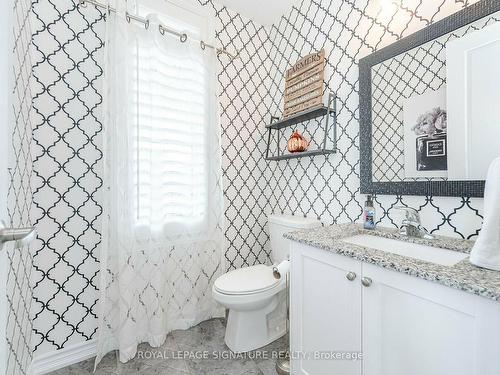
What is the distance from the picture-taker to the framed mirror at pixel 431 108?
110 centimetres

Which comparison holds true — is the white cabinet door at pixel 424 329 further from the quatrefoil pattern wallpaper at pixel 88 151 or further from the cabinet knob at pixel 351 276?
the quatrefoil pattern wallpaper at pixel 88 151

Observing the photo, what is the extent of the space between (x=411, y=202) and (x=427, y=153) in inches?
11.1

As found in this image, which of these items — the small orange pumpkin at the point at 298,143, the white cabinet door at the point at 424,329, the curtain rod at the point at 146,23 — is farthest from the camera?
the small orange pumpkin at the point at 298,143

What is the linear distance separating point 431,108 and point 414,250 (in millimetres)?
722

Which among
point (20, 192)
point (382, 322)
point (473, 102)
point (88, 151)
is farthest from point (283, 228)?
point (20, 192)

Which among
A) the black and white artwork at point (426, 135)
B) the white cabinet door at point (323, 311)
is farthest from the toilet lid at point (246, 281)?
the black and white artwork at point (426, 135)

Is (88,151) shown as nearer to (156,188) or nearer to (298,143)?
(156,188)

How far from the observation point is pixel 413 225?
128 cm

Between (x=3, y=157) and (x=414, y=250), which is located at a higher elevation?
(x=3, y=157)

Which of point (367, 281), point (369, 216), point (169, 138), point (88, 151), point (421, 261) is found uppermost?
point (169, 138)

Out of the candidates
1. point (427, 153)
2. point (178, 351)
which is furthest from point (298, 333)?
point (427, 153)

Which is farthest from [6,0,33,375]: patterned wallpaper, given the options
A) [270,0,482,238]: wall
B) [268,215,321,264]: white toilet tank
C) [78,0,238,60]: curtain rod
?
[270,0,482,238]: wall

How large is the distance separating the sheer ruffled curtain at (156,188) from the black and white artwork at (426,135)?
125 cm

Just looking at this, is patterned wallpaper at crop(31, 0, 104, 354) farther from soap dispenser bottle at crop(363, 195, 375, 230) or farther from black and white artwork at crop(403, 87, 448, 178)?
black and white artwork at crop(403, 87, 448, 178)
